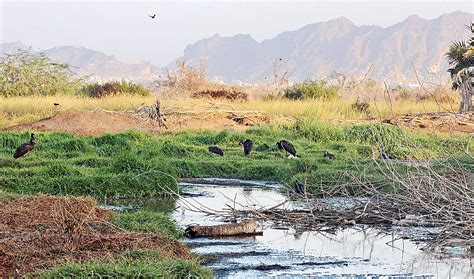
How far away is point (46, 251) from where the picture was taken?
314 inches

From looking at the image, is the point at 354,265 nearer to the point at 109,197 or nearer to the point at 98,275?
the point at 98,275

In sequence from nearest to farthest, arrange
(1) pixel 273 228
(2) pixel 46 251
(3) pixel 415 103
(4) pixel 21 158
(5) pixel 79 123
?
1. (2) pixel 46 251
2. (1) pixel 273 228
3. (4) pixel 21 158
4. (5) pixel 79 123
5. (3) pixel 415 103

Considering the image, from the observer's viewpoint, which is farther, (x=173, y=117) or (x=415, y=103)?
(x=415, y=103)

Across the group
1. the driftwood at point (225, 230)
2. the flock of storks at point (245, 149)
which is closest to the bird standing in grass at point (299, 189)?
the flock of storks at point (245, 149)

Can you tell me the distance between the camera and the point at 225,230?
1032cm

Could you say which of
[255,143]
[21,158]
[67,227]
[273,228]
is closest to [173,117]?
[255,143]

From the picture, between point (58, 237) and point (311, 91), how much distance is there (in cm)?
2831

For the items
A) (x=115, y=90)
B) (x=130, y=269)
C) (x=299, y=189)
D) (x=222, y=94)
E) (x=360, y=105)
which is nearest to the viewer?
(x=130, y=269)

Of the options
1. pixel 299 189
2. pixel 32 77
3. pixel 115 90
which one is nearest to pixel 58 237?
pixel 299 189

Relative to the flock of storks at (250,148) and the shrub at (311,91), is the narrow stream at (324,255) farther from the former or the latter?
the shrub at (311,91)

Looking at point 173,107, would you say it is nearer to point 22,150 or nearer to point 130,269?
point 22,150

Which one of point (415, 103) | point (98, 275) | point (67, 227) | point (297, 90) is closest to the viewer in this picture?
point (98, 275)

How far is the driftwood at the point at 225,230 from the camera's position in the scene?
33.5ft

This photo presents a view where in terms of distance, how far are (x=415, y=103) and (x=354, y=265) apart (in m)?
25.9
